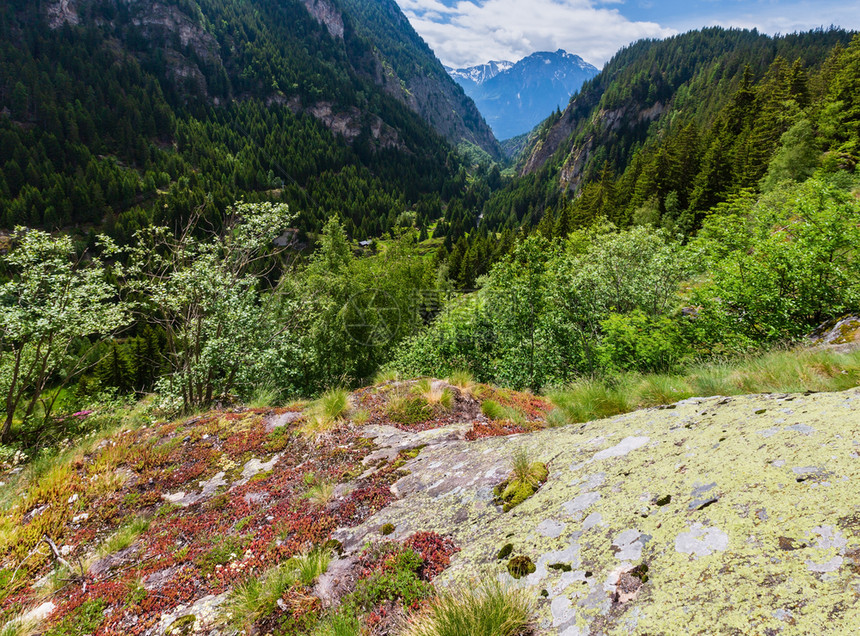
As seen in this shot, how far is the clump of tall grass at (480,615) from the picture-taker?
200 centimetres

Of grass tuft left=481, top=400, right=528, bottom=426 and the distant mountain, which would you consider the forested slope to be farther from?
the distant mountain

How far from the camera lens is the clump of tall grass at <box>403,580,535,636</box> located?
78.6 inches

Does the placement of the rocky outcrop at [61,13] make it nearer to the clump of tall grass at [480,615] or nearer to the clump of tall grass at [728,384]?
the clump of tall grass at [728,384]

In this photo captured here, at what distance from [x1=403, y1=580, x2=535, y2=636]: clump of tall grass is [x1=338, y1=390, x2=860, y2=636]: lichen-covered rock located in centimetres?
12

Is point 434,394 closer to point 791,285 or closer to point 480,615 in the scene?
point 480,615

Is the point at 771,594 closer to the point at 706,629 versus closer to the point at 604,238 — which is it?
the point at 706,629

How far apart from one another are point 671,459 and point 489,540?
1705mm

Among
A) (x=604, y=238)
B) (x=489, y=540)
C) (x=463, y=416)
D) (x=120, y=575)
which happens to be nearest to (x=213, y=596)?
(x=120, y=575)

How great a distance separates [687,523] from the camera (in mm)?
2217

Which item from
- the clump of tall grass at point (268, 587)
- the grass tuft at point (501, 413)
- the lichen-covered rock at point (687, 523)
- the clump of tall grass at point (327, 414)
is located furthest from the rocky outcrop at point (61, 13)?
the lichen-covered rock at point (687, 523)

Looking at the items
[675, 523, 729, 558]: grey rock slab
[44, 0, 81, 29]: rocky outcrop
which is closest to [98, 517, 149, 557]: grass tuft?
[675, 523, 729, 558]: grey rock slab

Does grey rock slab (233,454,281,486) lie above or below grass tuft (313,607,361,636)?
below

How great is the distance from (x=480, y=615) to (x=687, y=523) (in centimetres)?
142

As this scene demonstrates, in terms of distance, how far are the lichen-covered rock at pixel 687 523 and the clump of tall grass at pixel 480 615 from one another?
0.12 meters
